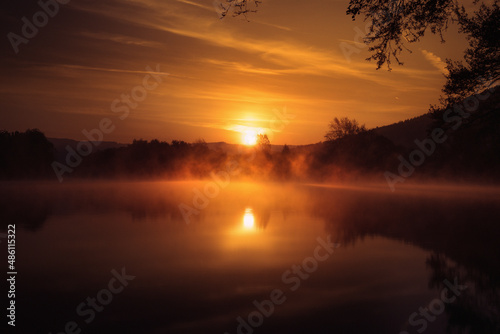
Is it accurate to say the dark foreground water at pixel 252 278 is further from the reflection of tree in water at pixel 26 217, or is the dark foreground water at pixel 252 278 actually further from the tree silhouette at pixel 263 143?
the tree silhouette at pixel 263 143

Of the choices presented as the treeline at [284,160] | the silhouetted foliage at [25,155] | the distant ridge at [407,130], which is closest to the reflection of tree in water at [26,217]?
the treeline at [284,160]

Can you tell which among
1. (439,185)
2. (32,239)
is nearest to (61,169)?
(439,185)

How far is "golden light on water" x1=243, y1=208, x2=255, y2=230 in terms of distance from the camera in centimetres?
1548

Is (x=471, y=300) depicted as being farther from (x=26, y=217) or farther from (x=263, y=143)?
(x=263, y=143)

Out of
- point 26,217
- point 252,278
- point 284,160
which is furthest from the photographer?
point 284,160

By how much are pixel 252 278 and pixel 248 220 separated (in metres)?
9.01

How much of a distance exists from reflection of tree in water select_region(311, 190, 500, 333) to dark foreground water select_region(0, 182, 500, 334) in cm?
4

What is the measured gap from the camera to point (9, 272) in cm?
834

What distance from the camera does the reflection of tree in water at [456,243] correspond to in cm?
638

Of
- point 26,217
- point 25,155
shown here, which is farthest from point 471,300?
point 25,155

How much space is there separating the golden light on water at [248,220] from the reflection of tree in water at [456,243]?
2694mm

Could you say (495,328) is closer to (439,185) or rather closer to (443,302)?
(443,302)

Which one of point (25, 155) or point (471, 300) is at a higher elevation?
point (25, 155)

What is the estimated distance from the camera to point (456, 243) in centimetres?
1220
